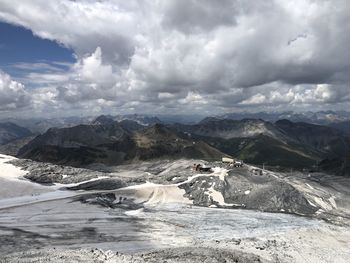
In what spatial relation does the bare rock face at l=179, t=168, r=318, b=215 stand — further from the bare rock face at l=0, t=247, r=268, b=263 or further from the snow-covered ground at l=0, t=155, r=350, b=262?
the bare rock face at l=0, t=247, r=268, b=263

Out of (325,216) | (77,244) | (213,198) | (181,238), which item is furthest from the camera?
(213,198)

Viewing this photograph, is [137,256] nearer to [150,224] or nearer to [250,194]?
[150,224]

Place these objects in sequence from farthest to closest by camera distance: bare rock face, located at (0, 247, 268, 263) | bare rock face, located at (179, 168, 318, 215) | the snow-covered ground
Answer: bare rock face, located at (179, 168, 318, 215) < the snow-covered ground < bare rock face, located at (0, 247, 268, 263)

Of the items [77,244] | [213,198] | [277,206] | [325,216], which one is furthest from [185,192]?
[77,244]

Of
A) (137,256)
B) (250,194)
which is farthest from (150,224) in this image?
(250,194)

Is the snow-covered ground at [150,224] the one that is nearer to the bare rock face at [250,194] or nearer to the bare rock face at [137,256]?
the bare rock face at [250,194]

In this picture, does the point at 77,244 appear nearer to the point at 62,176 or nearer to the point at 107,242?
the point at 107,242

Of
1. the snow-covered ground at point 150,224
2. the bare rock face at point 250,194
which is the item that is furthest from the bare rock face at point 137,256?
the bare rock face at point 250,194

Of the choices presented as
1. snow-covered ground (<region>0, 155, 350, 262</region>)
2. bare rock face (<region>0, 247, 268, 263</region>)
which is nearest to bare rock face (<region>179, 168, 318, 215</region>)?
snow-covered ground (<region>0, 155, 350, 262</region>)

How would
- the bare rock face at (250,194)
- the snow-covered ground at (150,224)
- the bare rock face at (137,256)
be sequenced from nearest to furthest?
the bare rock face at (137,256) → the snow-covered ground at (150,224) → the bare rock face at (250,194)

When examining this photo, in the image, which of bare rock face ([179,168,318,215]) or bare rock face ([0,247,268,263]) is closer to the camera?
Result: bare rock face ([0,247,268,263])

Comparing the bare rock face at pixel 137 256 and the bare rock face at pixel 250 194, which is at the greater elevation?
the bare rock face at pixel 137 256
